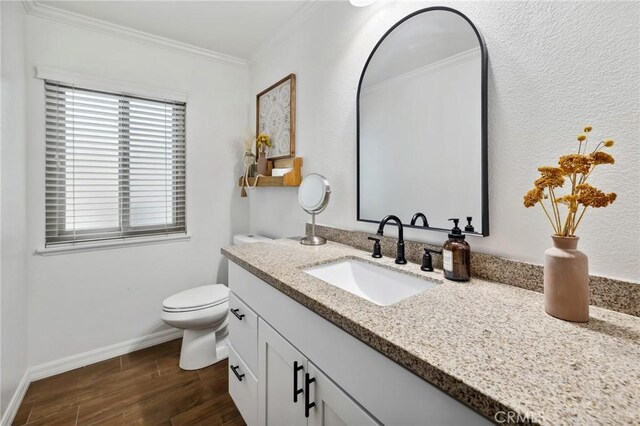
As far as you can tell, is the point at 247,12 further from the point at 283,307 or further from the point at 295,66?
the point at 283,307

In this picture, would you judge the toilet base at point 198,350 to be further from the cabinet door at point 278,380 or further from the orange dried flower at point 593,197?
the orange dried flower at point 593,197

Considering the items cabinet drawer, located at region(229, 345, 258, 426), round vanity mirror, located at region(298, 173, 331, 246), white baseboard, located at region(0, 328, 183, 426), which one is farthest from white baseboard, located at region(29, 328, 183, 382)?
round vanity mirror, located at region(298, 173, 331, 246)

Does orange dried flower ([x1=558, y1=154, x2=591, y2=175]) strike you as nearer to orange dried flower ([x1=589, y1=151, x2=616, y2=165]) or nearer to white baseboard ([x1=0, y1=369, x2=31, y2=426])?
orange dried flower ([x1=589, y1=151, x2=616, y2=165])

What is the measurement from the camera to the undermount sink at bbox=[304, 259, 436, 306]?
1098mm

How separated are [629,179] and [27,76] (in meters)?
2.91

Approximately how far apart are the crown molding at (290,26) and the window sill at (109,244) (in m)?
1.66

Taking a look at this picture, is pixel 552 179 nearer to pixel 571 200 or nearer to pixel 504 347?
pixel 571 200

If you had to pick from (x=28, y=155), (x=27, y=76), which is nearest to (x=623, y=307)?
(x=28, y=155)

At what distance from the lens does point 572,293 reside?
0.68 meters

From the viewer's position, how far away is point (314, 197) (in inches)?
66.0

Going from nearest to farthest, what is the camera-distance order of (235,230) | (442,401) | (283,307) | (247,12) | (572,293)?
(442,401), (572,293), (283,307), (247,12), (235,230)

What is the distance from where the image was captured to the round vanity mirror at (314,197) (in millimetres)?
1626

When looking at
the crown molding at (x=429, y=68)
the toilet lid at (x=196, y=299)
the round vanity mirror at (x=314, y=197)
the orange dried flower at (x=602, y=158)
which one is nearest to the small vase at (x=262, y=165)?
the round vanity mirror at (x=314, y=197)

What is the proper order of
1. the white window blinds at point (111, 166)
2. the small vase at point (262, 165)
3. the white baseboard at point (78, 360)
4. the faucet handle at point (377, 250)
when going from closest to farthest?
the faucet handle at point (377, 250) → the white baseboard at point (78, 360) → the white window blinds at point (111, 166) → the small vase at point (262, 165)
